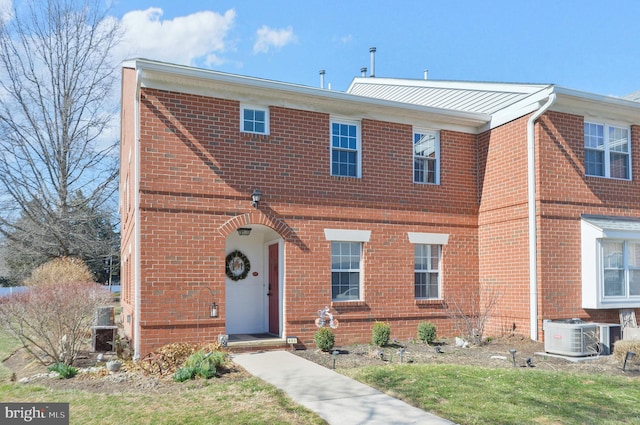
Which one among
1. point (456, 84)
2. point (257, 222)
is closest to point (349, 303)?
point (257, 222)

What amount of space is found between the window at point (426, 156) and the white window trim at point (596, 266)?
147 inches

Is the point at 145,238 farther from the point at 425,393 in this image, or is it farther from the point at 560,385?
the point at 560,385

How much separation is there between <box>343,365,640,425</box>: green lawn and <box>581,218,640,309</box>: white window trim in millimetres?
3823

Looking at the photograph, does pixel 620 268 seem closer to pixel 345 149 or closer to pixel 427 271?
pixel 427 271

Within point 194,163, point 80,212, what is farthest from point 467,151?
point 80,212

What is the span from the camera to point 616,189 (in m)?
14.0

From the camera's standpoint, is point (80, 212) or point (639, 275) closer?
point (639, 275)

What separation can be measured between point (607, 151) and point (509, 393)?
8387 millimetres

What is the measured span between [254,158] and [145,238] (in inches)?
114

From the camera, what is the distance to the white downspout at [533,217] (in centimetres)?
1259

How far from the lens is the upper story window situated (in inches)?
480
